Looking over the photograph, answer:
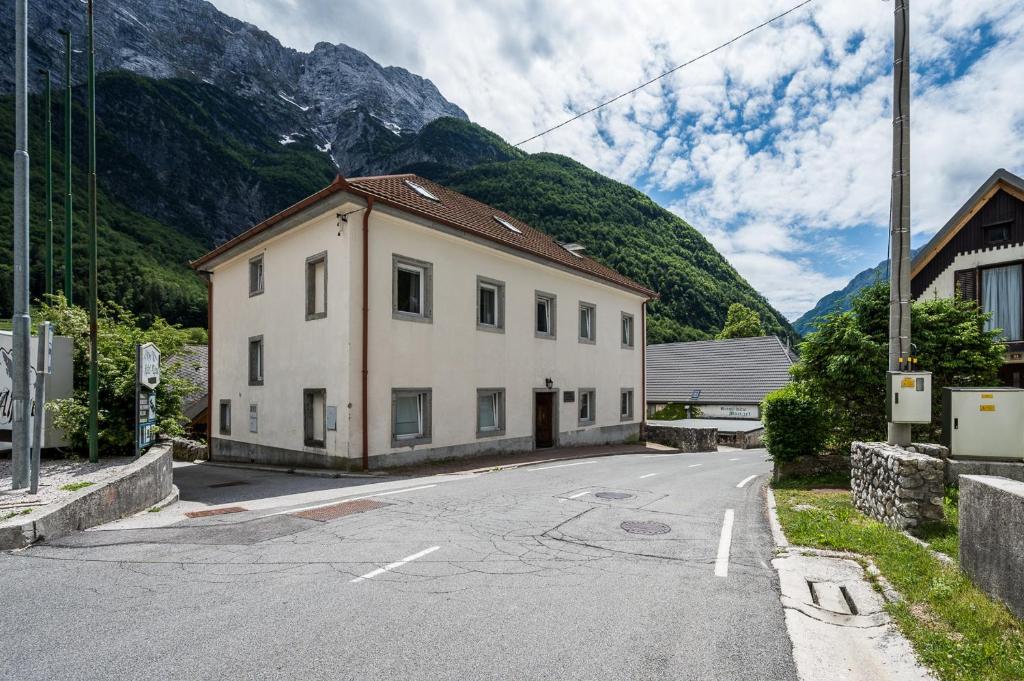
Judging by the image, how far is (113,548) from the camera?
645 centimetres

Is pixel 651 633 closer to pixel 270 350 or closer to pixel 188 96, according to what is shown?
pixel 270 350

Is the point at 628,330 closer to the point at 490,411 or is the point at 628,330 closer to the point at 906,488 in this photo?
the point at 490,411

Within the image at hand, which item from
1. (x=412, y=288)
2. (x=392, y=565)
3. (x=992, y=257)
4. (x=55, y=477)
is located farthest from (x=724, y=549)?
(x=992, y=257)

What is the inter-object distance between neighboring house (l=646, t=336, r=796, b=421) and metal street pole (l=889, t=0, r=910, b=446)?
2792cm

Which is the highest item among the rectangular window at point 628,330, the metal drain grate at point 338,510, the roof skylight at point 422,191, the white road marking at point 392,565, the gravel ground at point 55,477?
the roof skylight at point 422,191

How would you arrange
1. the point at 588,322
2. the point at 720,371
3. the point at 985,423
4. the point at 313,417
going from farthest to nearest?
the point at 720,371
the point at 588,322
the point at 313,417
the point at 985,423

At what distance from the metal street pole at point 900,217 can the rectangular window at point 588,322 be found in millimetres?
15201

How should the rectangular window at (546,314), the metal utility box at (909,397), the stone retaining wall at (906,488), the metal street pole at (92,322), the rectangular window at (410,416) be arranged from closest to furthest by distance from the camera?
the stone retaining wall at (906,488)
the metal utility box at (909,397)
the metal street pole at (92,322)
the rectangular window at (410,416)
the rectangular window at (546,314)

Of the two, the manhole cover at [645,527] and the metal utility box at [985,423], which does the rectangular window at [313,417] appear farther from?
the metal utility box at [985,423]

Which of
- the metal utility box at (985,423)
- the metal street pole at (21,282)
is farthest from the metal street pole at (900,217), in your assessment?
the metal street pole at (21,282)

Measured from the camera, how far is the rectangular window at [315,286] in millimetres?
15641

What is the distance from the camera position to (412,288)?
16.2 metres

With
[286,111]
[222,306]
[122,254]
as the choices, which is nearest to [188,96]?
[286,111]

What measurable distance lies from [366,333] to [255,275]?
7386 mm
